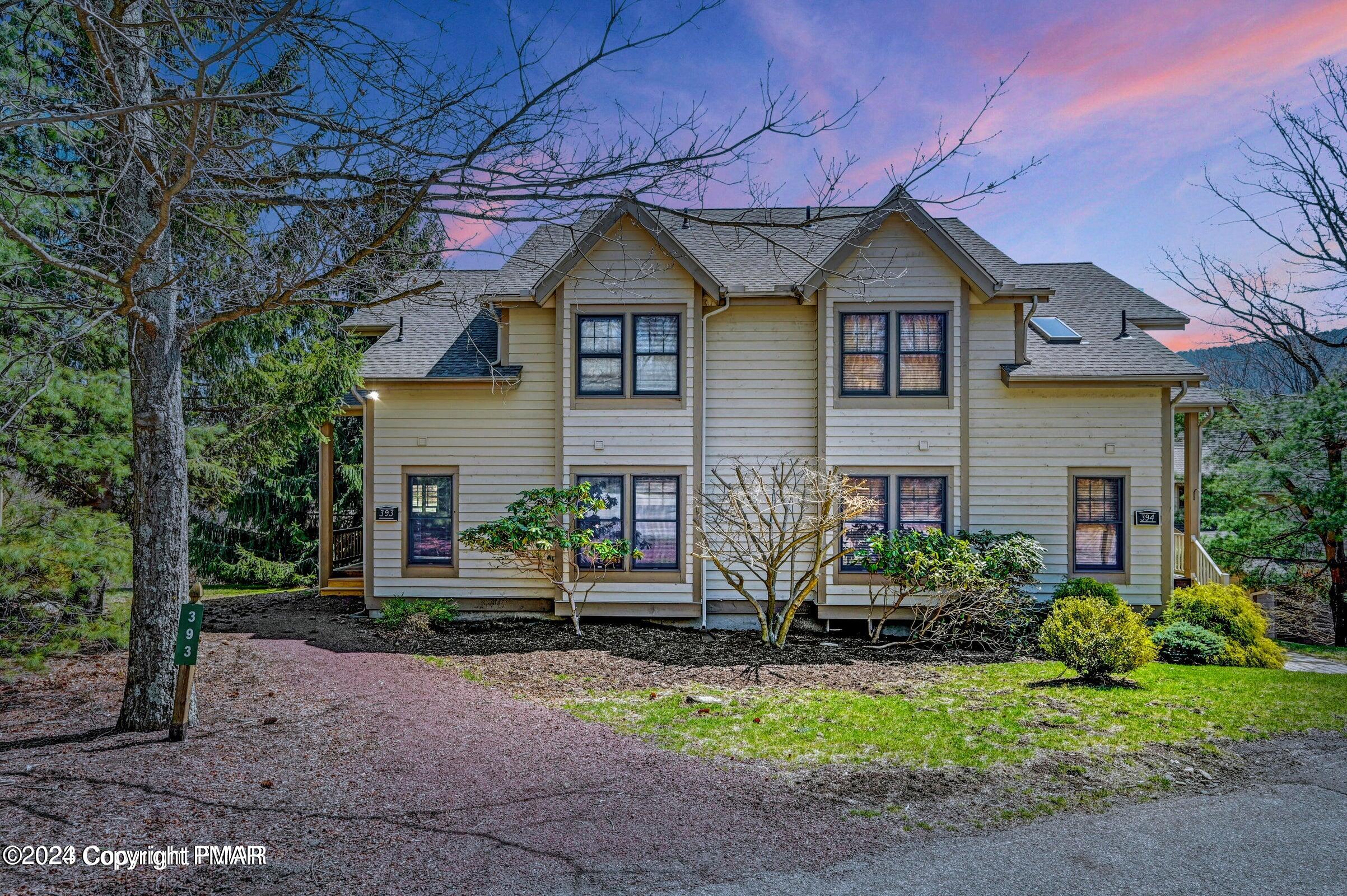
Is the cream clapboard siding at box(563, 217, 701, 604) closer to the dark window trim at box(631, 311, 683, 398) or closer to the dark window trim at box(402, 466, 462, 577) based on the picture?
the dark window trim at box(631, 311, 683, 398)

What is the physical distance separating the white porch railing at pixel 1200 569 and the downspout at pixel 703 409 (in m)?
9.47

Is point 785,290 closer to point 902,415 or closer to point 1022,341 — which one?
point 902,415

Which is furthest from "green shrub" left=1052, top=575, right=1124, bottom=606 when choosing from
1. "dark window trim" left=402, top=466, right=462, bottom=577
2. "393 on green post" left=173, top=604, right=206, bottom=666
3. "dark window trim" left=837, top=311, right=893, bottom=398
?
"393 on green post" left=173, top=604, right=206, bottom=666

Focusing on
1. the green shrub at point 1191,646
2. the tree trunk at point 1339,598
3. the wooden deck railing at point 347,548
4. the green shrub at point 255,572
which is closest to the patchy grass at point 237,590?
the green shrub at point 255,572

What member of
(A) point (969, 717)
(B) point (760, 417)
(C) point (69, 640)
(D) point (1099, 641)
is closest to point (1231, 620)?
(D) point (1099, 641)

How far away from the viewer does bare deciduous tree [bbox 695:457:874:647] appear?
988 cm

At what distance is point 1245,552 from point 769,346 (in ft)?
39.9

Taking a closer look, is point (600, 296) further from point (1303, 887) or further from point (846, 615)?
point (1303, 887)

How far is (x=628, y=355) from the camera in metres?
11.6

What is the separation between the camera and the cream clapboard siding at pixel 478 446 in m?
11.9

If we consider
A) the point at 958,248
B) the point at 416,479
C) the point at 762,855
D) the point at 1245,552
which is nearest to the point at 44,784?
the point at 762,855

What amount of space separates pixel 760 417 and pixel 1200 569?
9.52 metres

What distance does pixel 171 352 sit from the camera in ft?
20.0

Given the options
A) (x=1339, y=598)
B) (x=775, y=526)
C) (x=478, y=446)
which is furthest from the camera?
(x=1339, y=598)
